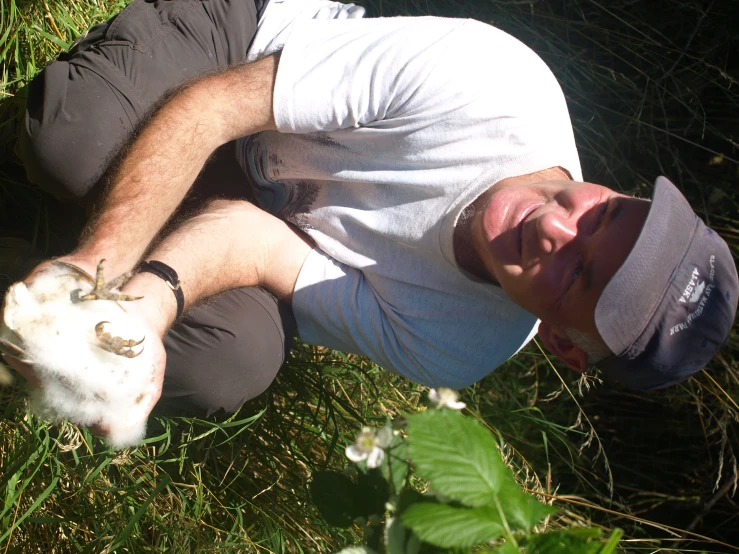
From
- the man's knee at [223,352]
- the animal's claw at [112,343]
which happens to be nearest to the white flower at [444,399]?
the animal's claw at [112,343]

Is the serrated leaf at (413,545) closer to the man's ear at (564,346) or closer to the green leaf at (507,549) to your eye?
the green leaf at (507,549)

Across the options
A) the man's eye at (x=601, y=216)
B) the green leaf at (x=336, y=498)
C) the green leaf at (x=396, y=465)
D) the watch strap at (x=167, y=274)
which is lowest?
the man's eye at (x=601, y=216)

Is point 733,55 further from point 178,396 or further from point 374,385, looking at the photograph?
point 178,396

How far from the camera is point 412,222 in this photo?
4.96 ft

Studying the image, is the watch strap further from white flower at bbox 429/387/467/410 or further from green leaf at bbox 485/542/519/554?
green leaf at bbox 485/542/519/554

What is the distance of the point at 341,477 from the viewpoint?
0.73 meters

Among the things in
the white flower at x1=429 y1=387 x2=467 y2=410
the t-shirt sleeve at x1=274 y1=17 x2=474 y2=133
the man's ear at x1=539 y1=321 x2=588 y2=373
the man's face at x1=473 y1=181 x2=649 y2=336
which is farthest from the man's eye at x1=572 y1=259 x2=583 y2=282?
the white flower at x1=429 y1=387 x2=467 y2=410

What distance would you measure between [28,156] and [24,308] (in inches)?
22.2

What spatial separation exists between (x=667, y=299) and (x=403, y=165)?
63 cm

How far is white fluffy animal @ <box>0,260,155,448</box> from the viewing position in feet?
3.21

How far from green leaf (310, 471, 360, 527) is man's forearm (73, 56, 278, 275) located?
676mm

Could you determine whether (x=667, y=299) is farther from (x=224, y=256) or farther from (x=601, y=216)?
(x=224, y=256)

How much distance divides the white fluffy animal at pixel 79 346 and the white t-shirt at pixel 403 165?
23.2 inches

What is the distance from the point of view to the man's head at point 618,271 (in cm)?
126
